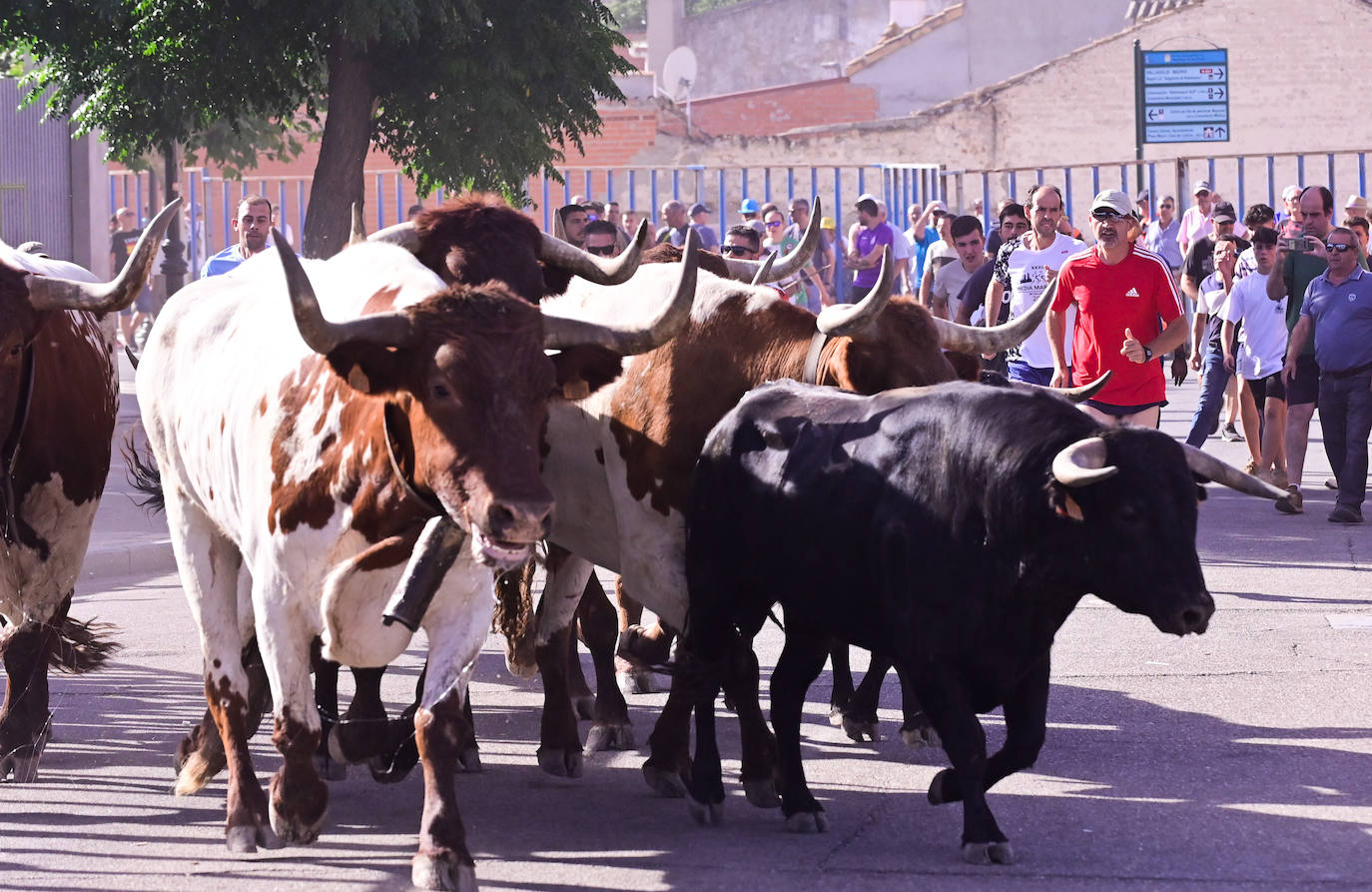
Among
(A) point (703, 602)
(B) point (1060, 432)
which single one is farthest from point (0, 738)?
(B) point (1060, 432)

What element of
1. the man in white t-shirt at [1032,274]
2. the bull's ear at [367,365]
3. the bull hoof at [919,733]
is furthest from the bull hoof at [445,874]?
the man in white t-shirt at [1032,274]

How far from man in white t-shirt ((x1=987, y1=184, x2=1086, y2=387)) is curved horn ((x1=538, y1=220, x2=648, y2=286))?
5499 millimetres

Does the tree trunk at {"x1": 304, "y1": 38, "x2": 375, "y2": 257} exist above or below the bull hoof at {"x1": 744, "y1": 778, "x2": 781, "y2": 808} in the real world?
above

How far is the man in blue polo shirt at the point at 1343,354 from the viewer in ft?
43.7

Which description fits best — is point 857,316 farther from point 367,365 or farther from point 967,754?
point 367,365

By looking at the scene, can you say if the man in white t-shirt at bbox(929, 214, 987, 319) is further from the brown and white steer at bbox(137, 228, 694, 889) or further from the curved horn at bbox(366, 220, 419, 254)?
the brown and white steer at bbox(137, 228, 694, 889)

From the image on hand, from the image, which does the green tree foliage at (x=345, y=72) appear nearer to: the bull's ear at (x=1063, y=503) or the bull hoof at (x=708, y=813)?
the bull hoof at (x=708, y=813)

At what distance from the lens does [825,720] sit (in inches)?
314

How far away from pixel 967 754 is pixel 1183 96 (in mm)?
22243

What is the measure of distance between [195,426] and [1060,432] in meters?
2.76

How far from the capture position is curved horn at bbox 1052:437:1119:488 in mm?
5430

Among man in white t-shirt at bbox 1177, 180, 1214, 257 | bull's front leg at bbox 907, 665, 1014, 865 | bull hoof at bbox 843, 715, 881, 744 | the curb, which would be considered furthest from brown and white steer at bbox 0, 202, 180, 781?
man in white t-shirt at bbox 1177, 180, 1214, 257

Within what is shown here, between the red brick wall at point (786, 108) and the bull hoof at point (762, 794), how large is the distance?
133 feet

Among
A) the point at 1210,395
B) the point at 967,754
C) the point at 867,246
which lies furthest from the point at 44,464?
the point at 867,246
